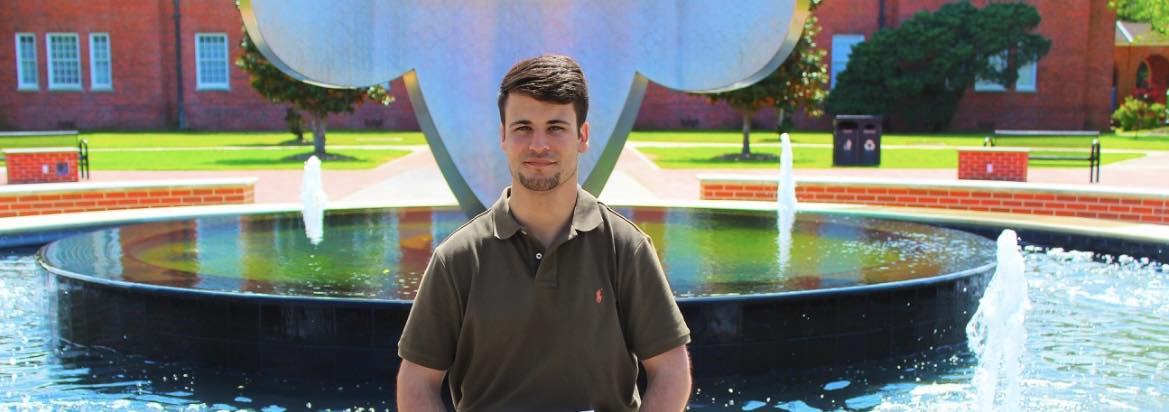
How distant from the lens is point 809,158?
2500 cm

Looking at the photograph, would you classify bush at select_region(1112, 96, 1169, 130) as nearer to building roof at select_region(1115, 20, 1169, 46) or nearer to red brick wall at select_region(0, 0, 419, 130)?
building roof at select_region(1115, 20, 1169, 46)

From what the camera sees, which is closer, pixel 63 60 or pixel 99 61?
pixel 63 60

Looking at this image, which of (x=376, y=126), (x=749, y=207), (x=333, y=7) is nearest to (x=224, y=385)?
(x=333, y=7)

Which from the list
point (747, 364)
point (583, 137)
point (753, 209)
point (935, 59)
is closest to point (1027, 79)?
point (935, 59)

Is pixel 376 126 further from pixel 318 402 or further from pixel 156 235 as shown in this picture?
pixel 318 402

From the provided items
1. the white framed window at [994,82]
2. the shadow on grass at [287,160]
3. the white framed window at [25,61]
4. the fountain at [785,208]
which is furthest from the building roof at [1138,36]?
the white framed window at [25,61]

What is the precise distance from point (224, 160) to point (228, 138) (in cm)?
1108

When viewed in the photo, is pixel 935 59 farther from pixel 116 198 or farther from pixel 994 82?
pixel 116 198

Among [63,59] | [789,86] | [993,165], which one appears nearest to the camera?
[993,165]

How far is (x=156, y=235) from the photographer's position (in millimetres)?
8781

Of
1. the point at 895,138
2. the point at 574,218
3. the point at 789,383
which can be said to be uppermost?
the point at 574,218

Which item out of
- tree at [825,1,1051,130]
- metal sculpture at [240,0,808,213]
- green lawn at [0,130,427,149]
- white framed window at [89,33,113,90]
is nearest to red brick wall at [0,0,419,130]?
white framed window at [89,33,113,90]

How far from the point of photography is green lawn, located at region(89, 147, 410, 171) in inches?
870

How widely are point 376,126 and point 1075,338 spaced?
1409 inches
